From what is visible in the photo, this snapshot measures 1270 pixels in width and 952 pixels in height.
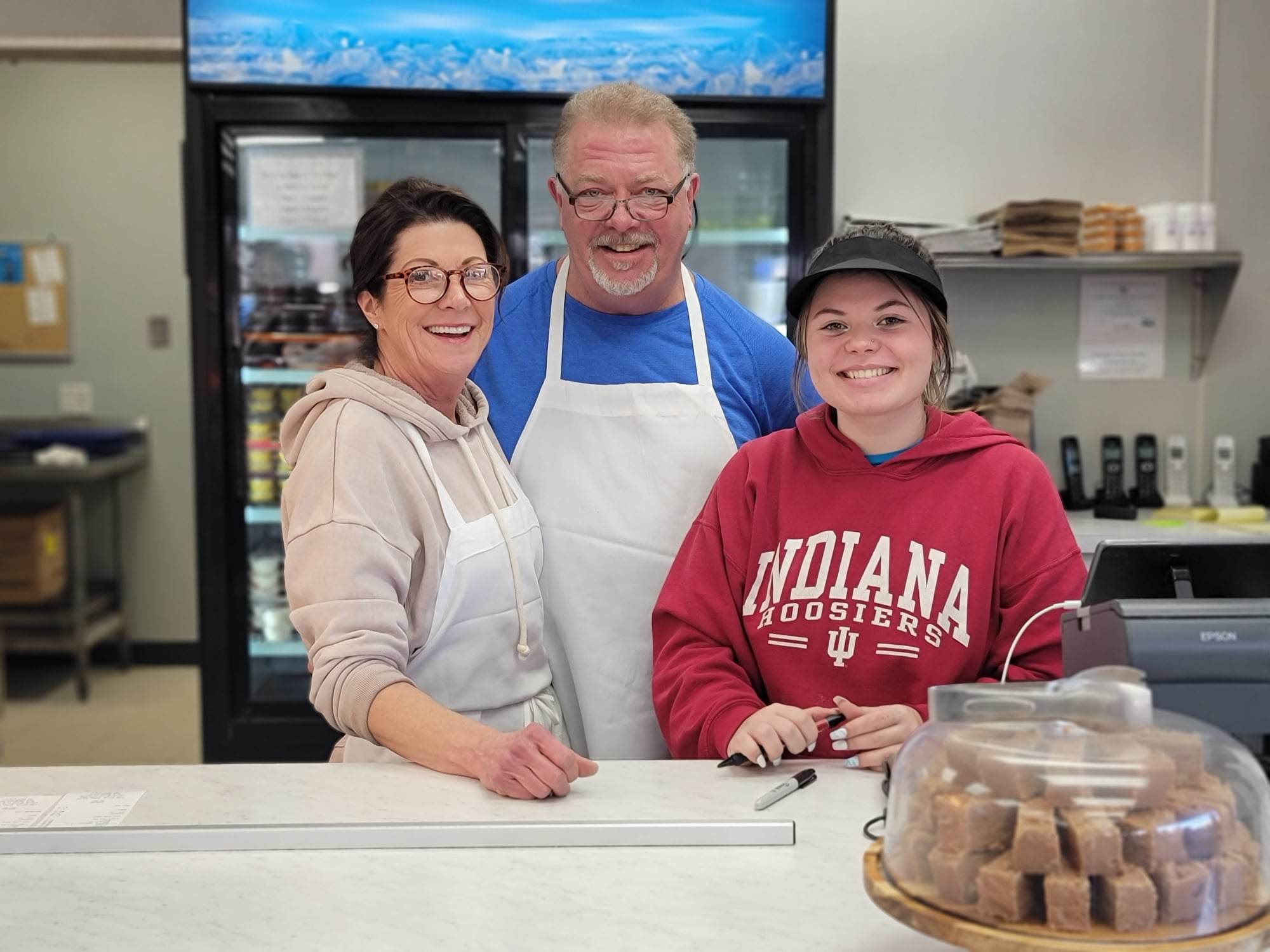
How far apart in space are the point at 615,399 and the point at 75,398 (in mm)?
4573

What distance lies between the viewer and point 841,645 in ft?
5.31

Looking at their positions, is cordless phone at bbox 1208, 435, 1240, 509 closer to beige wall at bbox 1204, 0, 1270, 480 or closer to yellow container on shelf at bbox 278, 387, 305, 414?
beige wall at bbox 1204, 0, 1270, 480

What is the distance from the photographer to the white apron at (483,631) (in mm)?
1685

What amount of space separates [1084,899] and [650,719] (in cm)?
121

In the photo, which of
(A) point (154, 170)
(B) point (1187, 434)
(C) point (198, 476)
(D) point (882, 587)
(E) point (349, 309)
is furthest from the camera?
(A) point (154, 170)

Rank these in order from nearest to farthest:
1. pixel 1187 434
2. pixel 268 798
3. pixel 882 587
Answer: pixel 268 798
pixel 882 587
pixel 1187 434

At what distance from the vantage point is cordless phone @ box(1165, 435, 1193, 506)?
3977 millimetres

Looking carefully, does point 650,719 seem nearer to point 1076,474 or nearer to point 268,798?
point 268,798

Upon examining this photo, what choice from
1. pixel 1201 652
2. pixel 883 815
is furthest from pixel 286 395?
pixel 1201 652

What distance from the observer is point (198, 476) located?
347 cm

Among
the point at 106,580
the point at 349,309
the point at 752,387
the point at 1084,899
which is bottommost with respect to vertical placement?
the point at 106,580

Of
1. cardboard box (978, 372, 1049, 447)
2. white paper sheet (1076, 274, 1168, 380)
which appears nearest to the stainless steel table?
cardboard box (978, 372, 1049, 447)

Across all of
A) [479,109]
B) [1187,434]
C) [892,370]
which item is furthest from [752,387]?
[1187,434]

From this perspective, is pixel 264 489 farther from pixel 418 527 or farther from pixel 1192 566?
pixel 1192 566
